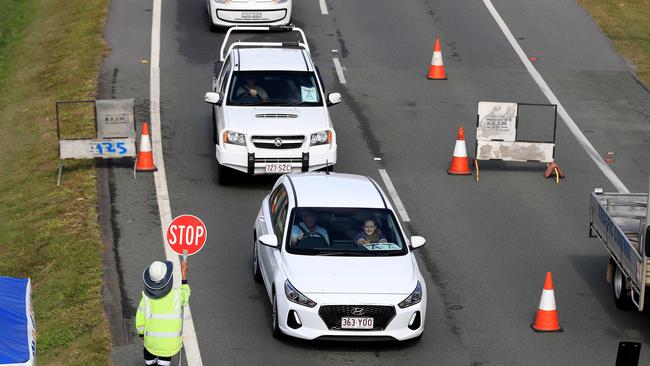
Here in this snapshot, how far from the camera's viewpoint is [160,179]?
21891mm

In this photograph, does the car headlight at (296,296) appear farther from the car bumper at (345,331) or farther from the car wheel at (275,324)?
the car wheel at (275,324)

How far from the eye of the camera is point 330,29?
32344 millimetres

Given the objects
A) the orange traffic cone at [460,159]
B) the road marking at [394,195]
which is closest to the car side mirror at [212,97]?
the road marking at [394,195]

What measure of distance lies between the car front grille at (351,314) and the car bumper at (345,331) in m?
0.03

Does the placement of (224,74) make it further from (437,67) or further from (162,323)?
(162,323)

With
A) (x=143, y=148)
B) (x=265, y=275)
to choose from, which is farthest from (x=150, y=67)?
(x=265, y=275)

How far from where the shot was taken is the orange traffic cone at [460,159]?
22.4 meters

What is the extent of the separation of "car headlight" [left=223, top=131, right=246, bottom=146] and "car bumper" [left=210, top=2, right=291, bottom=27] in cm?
1045

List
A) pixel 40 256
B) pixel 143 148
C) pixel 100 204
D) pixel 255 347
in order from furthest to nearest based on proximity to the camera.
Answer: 1. pixel 143 148
2. pixel 100 204
3. pixel 40 256
4. pixel 255 347

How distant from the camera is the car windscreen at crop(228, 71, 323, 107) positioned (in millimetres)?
21969

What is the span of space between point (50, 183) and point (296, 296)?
8.70 m

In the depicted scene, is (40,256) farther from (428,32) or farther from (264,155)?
(428,32)

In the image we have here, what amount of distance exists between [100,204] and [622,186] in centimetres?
883

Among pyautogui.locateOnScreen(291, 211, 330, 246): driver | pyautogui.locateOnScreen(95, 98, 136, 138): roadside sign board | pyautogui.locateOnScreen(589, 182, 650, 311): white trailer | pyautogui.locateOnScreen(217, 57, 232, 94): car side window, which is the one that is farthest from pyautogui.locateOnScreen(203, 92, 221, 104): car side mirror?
pyautogui.locateOnScreen(589, 182, 650, 311): white trailer
